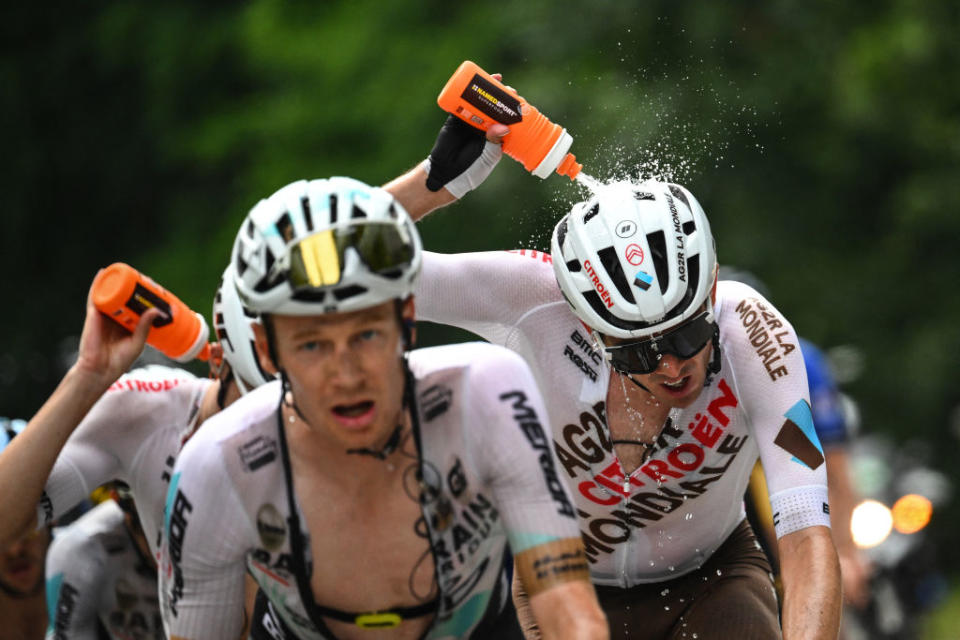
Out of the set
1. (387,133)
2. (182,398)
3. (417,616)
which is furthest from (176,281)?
(417,616)

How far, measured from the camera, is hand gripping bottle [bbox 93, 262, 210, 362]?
5.31m

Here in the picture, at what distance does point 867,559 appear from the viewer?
418 inches

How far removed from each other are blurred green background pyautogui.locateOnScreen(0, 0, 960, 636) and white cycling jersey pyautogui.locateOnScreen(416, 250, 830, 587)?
7.33 m

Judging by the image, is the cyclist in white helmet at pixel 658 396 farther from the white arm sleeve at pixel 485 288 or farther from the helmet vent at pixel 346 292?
the helmet vent at pixel 346 292

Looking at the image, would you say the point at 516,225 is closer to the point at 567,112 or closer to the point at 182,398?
the point at 567,112

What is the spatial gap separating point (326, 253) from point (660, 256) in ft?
4.92

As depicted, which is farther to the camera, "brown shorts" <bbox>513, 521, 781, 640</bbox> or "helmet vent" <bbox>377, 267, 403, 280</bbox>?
"brown shorts" <bbox>513, 521, 781, 640</bbox>

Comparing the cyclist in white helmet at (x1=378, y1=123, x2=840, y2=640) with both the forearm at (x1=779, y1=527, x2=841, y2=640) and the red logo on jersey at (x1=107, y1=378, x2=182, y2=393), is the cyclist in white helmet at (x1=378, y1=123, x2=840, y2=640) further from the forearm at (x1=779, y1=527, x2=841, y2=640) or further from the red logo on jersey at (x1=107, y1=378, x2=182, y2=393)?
the red logo on jersey at (x1=107, y1=378, x2=182, y2=393)

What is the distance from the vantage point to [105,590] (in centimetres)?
695

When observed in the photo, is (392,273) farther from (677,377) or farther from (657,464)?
(657,464)

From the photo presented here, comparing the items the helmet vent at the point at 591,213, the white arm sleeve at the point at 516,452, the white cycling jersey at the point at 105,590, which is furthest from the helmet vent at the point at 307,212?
the white cycling jersey at the point at 105,590

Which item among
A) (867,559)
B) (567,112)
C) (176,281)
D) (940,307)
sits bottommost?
(867,559)

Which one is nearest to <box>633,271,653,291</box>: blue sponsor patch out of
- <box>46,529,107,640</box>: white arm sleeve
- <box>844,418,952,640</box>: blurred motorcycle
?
<box>46,529,107,640</box>: white arm sleeve

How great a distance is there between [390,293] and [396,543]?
0.64 metres
